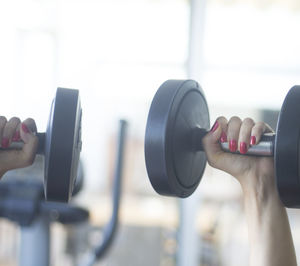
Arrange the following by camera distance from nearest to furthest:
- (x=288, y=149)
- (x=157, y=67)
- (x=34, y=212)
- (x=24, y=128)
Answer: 1. (x=288, y=149)
2. (x=24, y=128)
3. (x=34, y=212)
4. (x=157, y=67)

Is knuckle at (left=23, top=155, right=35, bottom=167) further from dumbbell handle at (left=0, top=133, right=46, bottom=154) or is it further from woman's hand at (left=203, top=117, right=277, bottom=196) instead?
woman's hand at (left=203, top=117, right=277, bottom=196)

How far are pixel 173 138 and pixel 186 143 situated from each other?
0.06m

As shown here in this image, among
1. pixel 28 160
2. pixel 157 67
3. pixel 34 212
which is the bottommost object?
pixel 34 212

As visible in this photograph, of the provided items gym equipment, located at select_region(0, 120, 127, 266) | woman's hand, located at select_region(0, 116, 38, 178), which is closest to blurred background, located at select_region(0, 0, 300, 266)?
gym equipment, located at select_region(0, 120, 127, 266)

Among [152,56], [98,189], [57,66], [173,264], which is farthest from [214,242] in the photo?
[57,66]

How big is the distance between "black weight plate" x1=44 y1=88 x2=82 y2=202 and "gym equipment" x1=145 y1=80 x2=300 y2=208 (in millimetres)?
121

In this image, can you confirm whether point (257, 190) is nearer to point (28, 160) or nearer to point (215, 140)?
point (215, 140)

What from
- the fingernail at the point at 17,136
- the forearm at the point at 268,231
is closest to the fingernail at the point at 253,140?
the forearm at the point at 268,231

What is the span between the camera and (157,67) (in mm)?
2826

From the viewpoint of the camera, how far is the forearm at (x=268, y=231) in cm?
84

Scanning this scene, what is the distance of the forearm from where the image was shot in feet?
2.77

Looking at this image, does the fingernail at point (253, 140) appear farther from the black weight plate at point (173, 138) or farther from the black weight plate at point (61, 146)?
the black weight plate at point (61, 146)

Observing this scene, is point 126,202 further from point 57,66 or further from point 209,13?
point 209,13

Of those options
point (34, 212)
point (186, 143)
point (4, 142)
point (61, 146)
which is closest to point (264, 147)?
point (186, 143)
